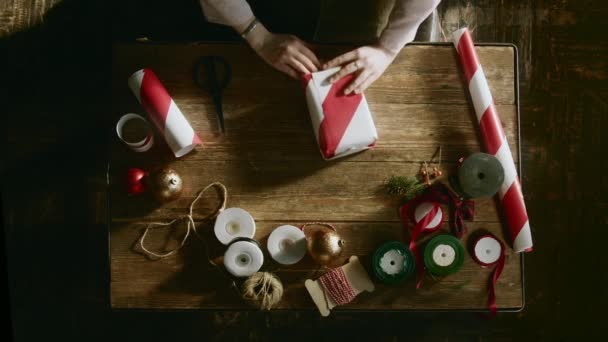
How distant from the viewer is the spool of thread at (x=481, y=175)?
1.20 metres

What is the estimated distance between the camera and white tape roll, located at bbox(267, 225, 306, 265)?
1.25m

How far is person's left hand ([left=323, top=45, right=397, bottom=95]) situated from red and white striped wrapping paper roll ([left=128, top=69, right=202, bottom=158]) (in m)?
0.42

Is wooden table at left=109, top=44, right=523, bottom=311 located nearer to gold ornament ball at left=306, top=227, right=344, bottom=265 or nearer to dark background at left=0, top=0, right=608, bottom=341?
gold ornament ball at left=306, top=227, right=344, bottom=265

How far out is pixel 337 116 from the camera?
47.1 inches

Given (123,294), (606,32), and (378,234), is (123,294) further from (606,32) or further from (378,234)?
(606,32)

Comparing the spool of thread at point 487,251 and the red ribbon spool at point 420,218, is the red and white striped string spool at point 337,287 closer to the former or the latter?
the red ribbon spool at point 420,218

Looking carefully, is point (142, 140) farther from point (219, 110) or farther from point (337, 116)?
point (337, 116)

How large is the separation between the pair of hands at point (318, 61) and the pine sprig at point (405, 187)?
0.27 metres

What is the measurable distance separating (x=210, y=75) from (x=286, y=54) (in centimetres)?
23

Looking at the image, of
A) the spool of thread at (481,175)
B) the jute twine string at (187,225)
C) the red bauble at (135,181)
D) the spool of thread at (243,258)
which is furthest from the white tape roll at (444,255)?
the red bauble at (135,181)

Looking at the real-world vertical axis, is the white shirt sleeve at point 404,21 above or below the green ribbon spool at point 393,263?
above

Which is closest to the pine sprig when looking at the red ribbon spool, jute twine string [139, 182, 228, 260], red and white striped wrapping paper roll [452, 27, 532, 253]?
the red ribbon spool

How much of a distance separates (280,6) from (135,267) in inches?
39.2

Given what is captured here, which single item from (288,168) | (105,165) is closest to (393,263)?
(288,168)
